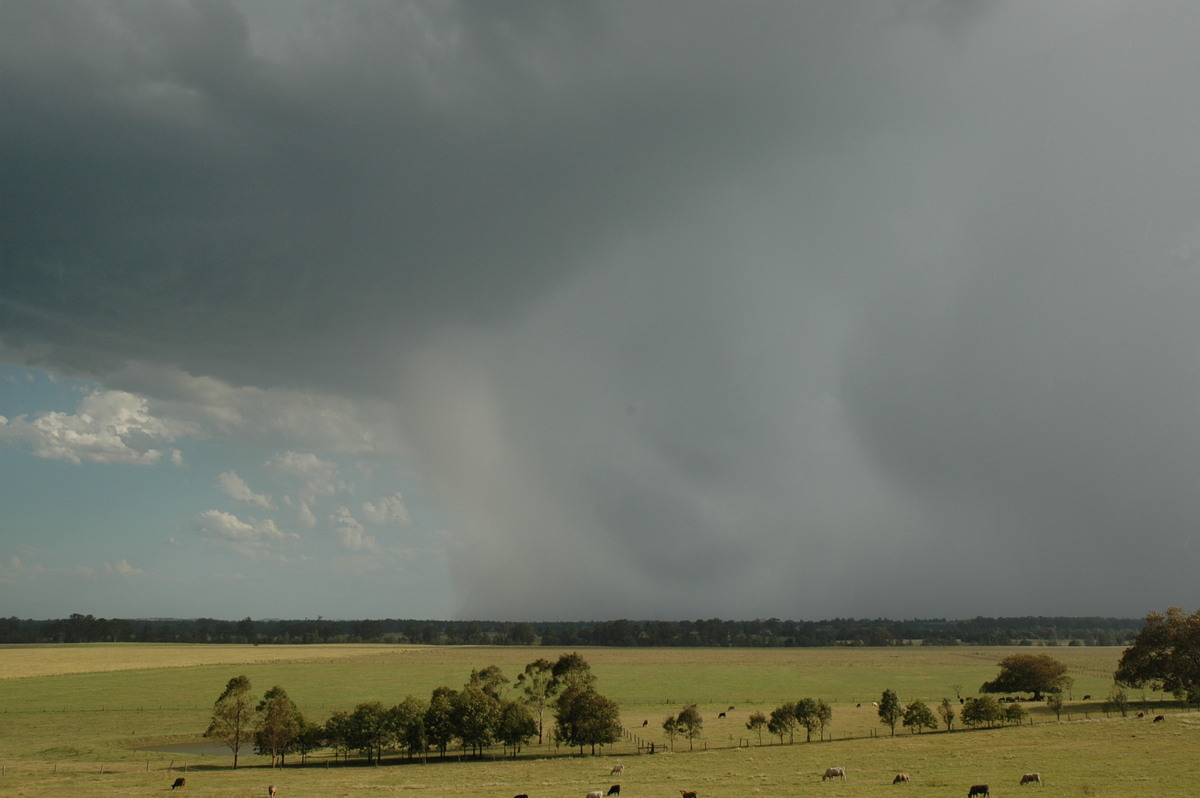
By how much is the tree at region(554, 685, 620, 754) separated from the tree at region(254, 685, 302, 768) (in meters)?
31.7

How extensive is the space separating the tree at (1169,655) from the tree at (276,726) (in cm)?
12227

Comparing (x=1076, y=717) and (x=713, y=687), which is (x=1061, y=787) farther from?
(x=713, y=687)

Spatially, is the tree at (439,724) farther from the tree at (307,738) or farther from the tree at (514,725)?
the tree at (307,738)

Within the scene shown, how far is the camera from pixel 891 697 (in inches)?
3696

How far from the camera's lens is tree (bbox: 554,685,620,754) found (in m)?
84.5

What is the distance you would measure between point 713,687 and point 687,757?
290 ft

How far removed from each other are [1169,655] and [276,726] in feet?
429

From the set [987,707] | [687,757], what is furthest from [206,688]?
[987,707]

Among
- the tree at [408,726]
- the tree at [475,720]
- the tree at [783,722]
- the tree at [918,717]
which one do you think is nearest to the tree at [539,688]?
the tree at [475,720]

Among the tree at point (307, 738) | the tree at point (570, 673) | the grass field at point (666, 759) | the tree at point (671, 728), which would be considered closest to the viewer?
the grass field at point (666, 759)

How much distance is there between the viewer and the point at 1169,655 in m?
112

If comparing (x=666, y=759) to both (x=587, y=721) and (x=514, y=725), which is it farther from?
(x=514, y=725)

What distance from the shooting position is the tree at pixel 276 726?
266 feet

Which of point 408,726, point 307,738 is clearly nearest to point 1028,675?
point 408,726
